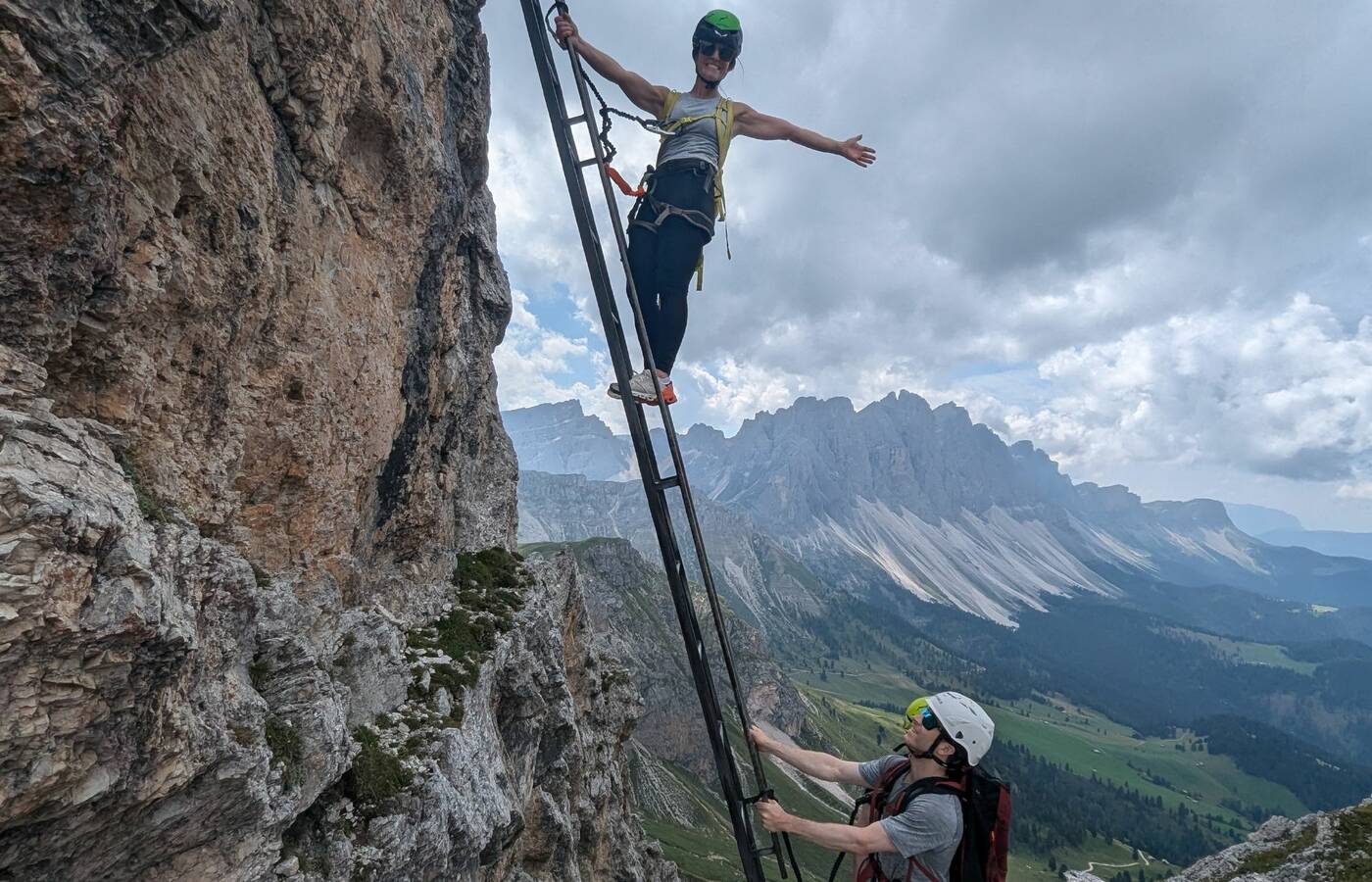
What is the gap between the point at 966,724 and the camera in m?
7.13

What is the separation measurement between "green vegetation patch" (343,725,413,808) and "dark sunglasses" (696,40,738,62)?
15.1 meters

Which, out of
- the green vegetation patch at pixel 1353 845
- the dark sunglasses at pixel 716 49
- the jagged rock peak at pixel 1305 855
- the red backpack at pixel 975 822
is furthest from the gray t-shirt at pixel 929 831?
the green vegetation patch at pixel 1353 845

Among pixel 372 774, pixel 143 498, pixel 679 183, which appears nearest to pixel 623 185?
pixel 679 183

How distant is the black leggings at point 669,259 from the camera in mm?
10477

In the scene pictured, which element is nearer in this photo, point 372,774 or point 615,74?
point 615,74

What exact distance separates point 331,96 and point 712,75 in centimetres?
810

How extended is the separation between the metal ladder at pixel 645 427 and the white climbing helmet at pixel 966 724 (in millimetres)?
2508

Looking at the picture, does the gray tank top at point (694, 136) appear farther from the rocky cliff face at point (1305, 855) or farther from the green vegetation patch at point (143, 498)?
the rocky cliff face at point (1305, 855)

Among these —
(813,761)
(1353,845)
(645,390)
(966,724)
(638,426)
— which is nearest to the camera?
(966,724)

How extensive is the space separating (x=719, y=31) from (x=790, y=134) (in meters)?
1.98

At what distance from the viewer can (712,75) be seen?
10883 mm

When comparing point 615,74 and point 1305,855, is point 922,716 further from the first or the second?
point 1305,855

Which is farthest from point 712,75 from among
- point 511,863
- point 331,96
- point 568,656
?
point 568,656

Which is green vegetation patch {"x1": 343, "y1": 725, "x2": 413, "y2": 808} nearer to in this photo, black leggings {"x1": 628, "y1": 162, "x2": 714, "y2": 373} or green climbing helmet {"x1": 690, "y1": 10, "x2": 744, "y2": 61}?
black leggings {"x1": 628, "y1": 162, "x2": 714, "y2": 373}
